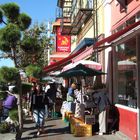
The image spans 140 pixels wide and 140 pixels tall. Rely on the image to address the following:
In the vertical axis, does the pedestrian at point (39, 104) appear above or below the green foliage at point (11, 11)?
below

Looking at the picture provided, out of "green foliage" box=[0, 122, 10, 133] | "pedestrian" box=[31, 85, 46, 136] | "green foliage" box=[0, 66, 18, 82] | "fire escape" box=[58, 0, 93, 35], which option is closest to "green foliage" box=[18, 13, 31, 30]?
"green foliage" box=[0, 66, 18, 82]

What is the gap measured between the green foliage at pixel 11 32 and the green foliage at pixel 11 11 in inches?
22.3

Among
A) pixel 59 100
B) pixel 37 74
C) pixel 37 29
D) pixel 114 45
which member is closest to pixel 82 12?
pixel 59 100

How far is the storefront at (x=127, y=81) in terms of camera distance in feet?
42.6

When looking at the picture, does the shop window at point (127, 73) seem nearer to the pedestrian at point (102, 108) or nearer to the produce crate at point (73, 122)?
the pedestrian at point (102, 108)

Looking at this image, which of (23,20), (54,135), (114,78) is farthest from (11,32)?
(114,78)

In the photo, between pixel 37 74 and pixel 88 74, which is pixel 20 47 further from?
pixel 88 74

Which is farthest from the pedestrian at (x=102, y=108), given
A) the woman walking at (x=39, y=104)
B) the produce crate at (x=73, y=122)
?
the woman walking at (x=39, y=104)

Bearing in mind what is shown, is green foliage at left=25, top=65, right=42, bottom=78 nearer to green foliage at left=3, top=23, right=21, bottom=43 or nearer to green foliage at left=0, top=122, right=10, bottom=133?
green foliage at left=3, top=23, right=21, bottom=43

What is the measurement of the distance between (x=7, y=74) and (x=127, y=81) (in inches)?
149

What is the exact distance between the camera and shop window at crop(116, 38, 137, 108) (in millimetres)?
13617

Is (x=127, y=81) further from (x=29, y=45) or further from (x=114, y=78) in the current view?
(x=29, y=45)

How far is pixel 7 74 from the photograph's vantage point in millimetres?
14211

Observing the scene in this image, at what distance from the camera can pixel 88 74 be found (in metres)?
15.5
